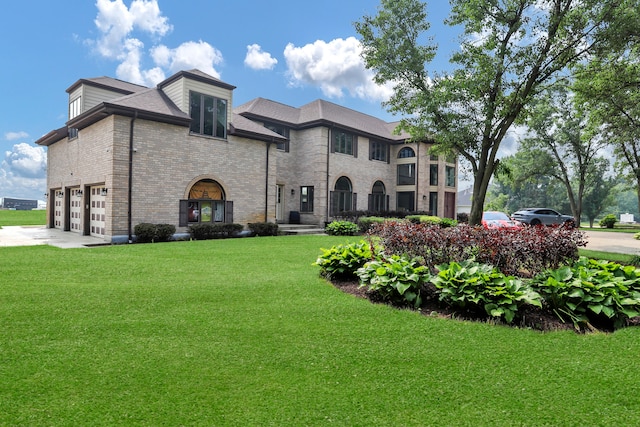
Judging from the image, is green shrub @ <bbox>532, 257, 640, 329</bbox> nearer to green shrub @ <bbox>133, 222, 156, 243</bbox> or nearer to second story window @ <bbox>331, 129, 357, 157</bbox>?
green shrub @ <bbox>133, 222, 156, 243</bbox>

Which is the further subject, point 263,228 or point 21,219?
point 21,219

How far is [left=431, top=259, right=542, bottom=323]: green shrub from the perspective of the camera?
4844 mm

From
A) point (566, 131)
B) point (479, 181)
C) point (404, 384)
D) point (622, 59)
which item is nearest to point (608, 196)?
point (566, 131)

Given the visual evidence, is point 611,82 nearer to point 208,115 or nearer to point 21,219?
point 208,115

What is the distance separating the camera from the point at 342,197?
23422 millimetres

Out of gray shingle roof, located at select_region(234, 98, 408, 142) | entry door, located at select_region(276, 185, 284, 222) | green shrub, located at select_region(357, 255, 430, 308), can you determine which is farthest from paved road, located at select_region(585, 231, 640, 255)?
entry door, located at select_region(276, 185, 284, 222)

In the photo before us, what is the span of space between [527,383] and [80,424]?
146 inches

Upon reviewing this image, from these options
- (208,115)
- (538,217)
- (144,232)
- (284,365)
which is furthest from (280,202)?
(284,365)

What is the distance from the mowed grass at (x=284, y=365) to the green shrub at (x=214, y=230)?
8.87 m

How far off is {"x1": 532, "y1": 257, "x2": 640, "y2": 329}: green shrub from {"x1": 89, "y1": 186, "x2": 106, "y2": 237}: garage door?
50.2 feet

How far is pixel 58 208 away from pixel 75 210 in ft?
10.7

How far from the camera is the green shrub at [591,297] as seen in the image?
4801mm

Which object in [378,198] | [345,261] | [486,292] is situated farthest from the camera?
[378,198]

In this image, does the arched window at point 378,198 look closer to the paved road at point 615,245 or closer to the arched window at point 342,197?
the arched window at point 342,197
